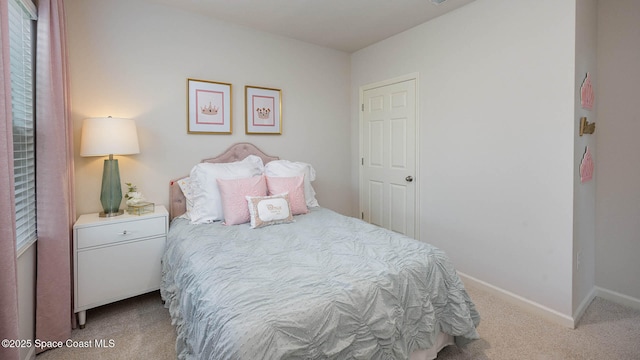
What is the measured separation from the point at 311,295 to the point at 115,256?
168 centimetres

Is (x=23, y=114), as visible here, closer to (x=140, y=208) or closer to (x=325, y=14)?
(x=140, y=208)

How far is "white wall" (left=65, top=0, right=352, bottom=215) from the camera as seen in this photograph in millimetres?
2391

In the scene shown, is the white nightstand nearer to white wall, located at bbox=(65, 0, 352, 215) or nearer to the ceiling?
white wall, located at bbox=(65, 0, 352, 215)

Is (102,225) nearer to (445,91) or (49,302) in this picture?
(49,302)

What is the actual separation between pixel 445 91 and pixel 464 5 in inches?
28.1

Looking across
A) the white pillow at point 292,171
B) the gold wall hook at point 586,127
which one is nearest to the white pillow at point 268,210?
the white pillow at point 292,171

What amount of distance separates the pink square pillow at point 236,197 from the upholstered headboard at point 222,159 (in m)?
0.53

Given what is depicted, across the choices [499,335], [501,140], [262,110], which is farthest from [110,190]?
[501,140]

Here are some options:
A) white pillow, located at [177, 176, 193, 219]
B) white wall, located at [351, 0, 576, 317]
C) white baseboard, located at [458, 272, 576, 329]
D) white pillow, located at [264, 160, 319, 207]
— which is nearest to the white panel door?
white wall, located at [351, 0, 576, 317]

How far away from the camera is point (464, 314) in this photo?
5.44 ft

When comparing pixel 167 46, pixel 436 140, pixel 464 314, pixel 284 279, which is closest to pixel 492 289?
pixel 464 314

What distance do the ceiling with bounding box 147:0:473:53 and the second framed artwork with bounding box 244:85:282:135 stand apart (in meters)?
0.64

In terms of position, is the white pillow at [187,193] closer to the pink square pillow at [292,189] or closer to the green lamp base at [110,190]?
the green lamp base at [110,190]

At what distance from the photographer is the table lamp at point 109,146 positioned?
7.13ft
